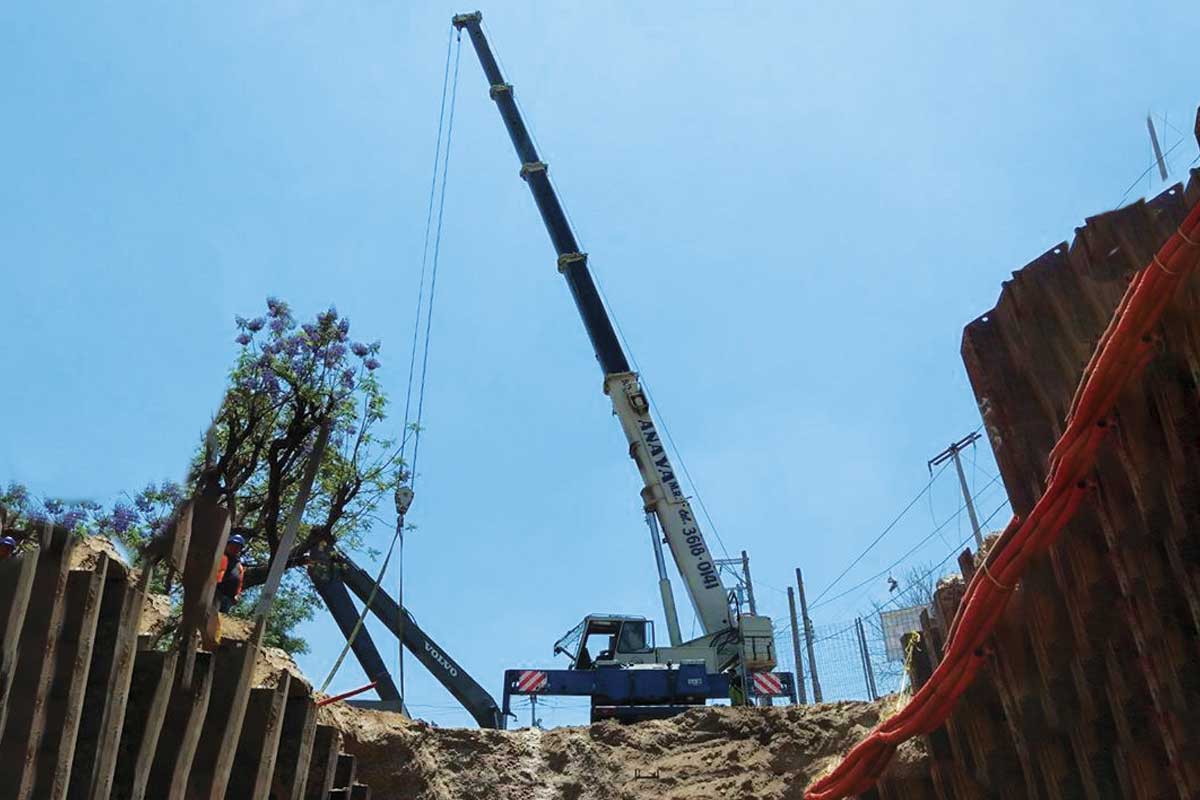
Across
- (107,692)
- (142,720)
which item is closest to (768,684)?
(142,720)

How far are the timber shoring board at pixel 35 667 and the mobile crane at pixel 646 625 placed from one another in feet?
43.6

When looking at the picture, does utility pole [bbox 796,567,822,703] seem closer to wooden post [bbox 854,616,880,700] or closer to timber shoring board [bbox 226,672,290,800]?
wooden post [bbox 854,616,880,700]

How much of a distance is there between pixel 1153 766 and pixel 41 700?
7.40m

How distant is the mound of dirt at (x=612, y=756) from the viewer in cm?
1443

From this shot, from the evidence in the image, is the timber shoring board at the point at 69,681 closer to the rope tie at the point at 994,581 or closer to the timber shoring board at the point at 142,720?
the timber shoring board at the point at 142,720

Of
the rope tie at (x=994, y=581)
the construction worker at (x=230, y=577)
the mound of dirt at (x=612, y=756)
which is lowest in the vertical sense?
the rope tie at (x=994, y=581)

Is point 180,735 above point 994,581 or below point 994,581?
below

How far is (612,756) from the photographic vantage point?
1541 centimetres

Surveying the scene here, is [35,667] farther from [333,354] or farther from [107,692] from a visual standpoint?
[333,354]

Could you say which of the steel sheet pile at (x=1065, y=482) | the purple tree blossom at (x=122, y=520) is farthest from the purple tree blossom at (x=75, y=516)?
the steel sheet pile at (x=1065, y=482)

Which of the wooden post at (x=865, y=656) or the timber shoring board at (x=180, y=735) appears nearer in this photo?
the timber shoring board at (x=180, y=735)

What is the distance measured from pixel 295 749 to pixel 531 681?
10.4 meters

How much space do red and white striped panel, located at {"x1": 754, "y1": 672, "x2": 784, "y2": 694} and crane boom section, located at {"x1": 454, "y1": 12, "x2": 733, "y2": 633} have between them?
1.71 m

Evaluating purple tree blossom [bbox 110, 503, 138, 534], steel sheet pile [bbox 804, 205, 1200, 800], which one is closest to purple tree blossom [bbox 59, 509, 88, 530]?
purple tree blossom [bbox 110, 503, 138, 534]
